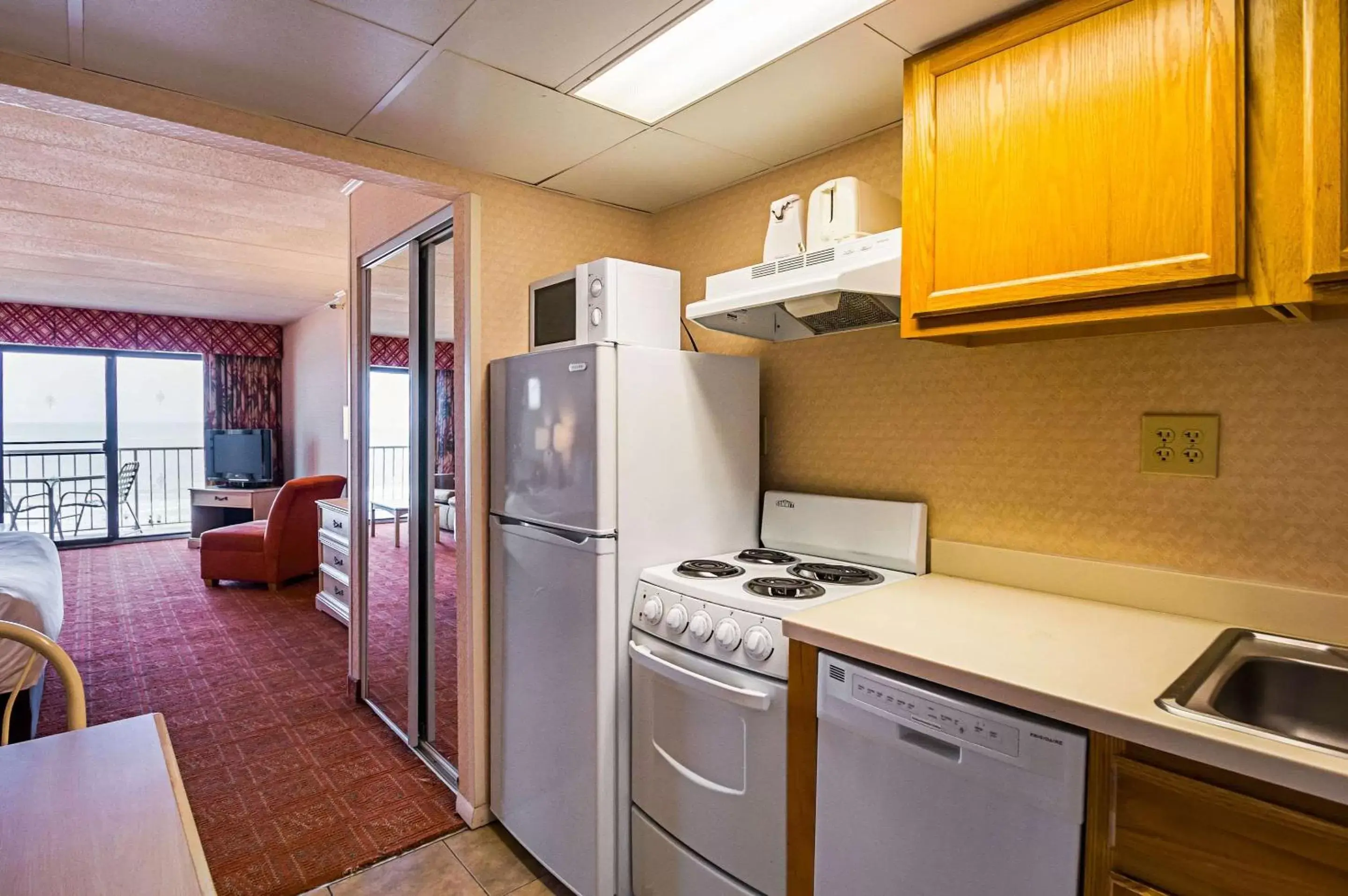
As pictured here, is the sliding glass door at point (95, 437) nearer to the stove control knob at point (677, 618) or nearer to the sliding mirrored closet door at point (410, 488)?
the sliding mirrored closet door at point (410, 488)

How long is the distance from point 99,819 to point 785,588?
1.29 m

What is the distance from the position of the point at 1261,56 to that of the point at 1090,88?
0.80 ft

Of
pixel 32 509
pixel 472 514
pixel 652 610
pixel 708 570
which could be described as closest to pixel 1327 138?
pixel 708 570

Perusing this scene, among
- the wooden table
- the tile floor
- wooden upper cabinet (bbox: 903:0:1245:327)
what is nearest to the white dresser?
the wooden table

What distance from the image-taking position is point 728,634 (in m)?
1.59

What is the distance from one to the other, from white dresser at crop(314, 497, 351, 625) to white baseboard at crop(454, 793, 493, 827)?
227cm

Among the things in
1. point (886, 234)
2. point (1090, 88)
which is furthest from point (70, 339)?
point (1090, 88)

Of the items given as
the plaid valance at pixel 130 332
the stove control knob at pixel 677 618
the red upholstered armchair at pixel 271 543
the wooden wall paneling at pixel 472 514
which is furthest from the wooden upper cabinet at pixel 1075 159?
the plaid valance at pixel 130 332

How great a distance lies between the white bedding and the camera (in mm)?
2479

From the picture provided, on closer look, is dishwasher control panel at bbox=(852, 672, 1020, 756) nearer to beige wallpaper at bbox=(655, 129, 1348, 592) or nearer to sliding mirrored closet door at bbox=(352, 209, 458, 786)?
beige wallpaper at bbox=(655, 129, 1348, 592)

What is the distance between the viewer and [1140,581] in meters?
1.50

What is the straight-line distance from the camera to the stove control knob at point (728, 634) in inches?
61.9

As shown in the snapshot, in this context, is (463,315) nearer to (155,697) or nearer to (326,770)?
(326,770)

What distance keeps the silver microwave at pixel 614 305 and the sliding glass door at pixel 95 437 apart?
710cm
